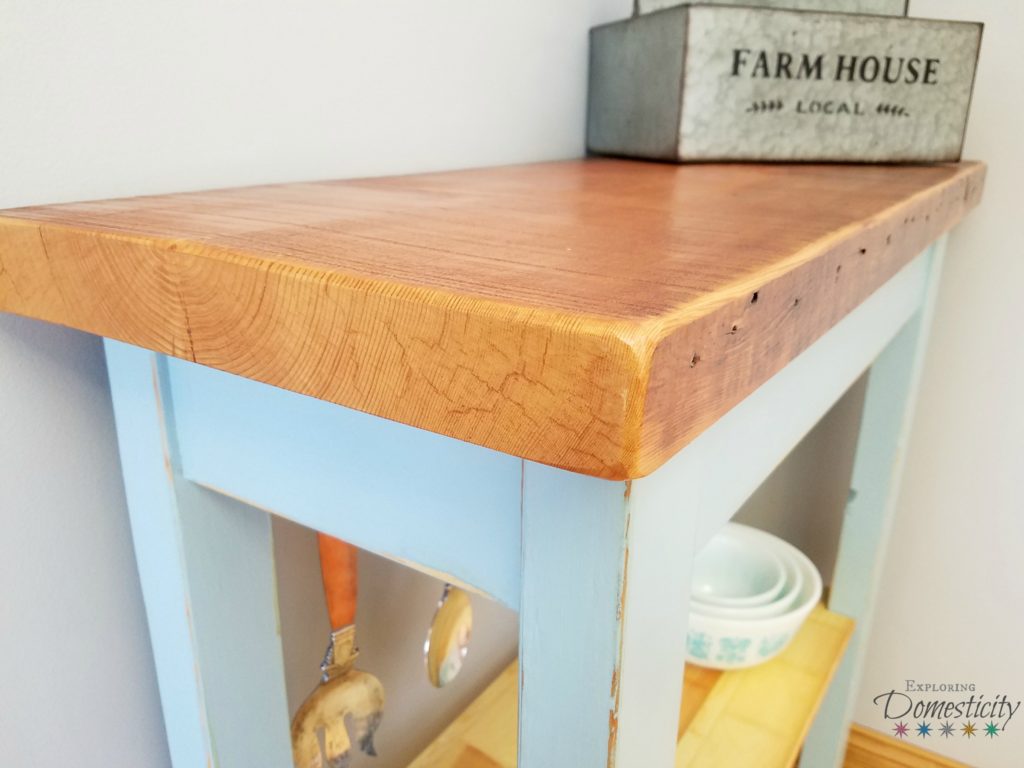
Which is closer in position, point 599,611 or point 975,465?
point 599,611

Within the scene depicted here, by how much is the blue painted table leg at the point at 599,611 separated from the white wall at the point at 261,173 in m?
0.27

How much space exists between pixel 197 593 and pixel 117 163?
8.7 inches

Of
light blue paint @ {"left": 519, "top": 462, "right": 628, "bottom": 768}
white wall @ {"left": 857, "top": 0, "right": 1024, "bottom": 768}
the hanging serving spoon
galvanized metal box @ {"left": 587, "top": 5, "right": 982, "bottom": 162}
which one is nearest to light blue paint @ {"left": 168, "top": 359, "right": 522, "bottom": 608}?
light blue paint @ {"left": 519, "top": 462, "right": 628, "bottom": 768}

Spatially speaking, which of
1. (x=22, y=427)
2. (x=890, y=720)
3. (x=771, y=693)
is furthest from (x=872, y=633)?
(x=22, y=427)

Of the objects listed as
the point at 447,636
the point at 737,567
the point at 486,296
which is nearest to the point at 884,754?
the point at 737,567

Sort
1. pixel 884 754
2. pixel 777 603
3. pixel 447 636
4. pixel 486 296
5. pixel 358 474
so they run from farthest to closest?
pixel 884 754
pixel 777 603
pixel 447 636
pixel 358 474
pixel 486 296

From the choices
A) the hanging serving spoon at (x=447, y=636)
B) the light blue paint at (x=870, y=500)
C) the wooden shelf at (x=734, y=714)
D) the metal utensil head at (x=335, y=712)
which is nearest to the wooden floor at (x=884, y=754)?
the light blue paint at (x=870, y=500)

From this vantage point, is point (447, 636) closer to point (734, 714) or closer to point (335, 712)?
point (335, 712)

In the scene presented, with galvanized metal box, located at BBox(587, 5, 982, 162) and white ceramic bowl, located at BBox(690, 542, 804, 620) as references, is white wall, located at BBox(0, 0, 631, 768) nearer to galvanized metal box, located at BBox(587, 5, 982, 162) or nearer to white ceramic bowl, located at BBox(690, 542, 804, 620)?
galvanized metal box, located at BBox(587, 5, 982, 162)

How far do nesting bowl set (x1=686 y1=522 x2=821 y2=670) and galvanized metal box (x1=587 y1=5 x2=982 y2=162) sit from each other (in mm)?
364

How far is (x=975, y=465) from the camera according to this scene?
878 mm

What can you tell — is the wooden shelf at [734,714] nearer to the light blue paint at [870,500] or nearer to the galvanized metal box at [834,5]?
the light blue paint at [870,500]

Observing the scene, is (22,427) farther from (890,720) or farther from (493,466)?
(890,720)

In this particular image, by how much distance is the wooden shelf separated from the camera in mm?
625
